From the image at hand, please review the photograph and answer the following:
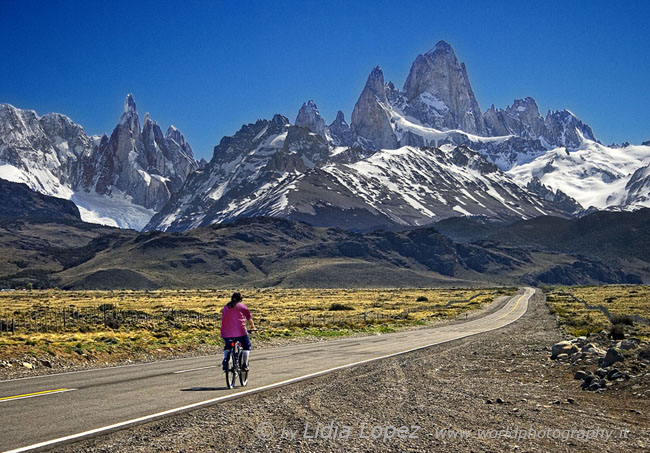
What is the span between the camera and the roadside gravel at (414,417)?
11844 millimetres

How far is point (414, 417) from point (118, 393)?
7.96m

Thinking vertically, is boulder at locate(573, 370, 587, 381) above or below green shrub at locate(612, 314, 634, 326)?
below

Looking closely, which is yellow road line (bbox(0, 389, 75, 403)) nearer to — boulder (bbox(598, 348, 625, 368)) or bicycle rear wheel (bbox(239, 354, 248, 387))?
bicycle rear wheel (bbox(239, 354, 248, 387))

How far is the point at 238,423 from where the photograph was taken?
13.5 metres

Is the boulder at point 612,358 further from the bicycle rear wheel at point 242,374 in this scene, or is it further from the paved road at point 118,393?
the bicycle rear wheel at point 242,374

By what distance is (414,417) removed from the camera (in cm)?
1425

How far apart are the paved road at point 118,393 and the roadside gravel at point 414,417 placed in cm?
77

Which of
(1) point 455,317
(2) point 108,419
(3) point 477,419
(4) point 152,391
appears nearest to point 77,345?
(4) point 152,391

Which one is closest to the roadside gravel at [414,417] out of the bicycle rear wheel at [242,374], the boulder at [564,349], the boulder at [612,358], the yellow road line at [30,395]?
the boulder at [612,358]

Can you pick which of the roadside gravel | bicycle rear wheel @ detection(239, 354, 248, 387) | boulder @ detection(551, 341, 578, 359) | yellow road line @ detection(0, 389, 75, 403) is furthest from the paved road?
boulder @ detection(551, 341, 578, 359)

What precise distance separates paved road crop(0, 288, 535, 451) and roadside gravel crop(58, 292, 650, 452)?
30.3 inches

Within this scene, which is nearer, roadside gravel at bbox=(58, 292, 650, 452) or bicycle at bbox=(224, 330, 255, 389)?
roadside gravel at bbox=(58, 292, 650, 452)

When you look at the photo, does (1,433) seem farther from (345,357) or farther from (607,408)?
(345,357)

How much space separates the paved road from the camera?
12.6 meters
